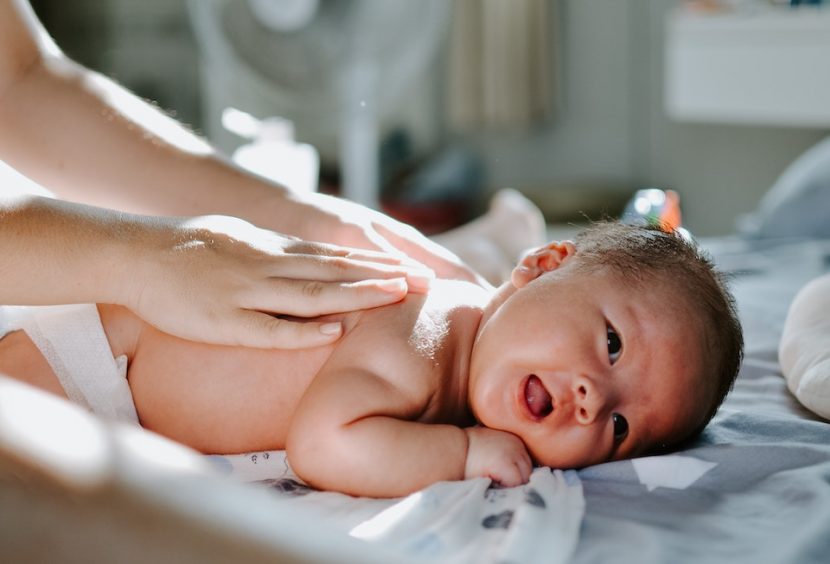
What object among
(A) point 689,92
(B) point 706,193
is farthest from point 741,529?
(B) point 706,193

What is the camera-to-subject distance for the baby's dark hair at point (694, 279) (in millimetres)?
1045

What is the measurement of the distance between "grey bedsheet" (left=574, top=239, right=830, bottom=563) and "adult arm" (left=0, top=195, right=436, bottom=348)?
33cm

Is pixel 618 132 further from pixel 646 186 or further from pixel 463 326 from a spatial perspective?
pixel 463 326

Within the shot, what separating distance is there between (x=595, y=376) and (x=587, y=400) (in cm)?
3

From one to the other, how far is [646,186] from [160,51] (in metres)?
2.37

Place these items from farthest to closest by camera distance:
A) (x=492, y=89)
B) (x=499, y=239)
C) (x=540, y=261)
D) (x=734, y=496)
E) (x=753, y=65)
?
1. (x=492, y=89)
2. (x=753, y=65)
3. (x=499, y=239)
4. (x=540, y=261)
5. (x=734, y=496)

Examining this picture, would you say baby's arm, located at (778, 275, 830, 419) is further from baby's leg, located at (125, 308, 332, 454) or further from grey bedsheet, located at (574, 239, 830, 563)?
baby's leg, located at (125, 308, 332, 454)

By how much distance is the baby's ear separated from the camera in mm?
1159

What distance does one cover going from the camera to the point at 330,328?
39.8 inches

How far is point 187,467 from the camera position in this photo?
0.41m

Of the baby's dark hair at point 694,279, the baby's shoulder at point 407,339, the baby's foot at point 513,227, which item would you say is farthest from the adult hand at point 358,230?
the baby's foot at point 513,227

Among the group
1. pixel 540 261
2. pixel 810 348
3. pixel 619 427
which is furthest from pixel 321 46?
pixel 619 427

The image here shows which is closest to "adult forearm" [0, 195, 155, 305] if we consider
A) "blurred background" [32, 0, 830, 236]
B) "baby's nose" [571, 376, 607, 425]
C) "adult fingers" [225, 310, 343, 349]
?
"adult fingers" [225, 310, 343, 349]

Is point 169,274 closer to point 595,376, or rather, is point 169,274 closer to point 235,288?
point 235,288
